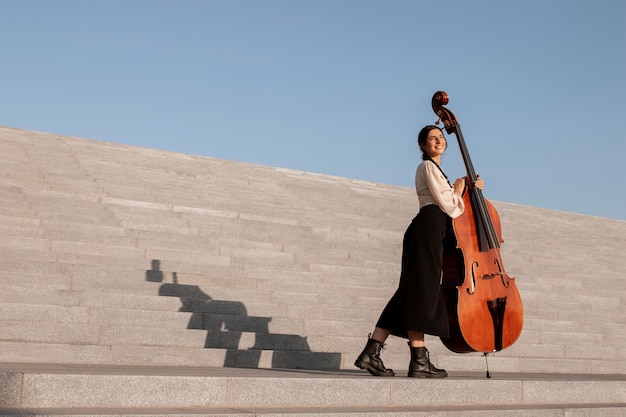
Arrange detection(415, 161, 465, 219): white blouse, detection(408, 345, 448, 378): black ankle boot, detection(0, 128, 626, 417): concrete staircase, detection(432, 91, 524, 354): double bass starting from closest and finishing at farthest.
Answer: detection(0, 128, 626, 417): concrete staircase
detection(432, 91, 524, 354): double bass
detection(415, 161, 465, 219): white blouse
detection(408, 345, 448, 378): black ankle boot

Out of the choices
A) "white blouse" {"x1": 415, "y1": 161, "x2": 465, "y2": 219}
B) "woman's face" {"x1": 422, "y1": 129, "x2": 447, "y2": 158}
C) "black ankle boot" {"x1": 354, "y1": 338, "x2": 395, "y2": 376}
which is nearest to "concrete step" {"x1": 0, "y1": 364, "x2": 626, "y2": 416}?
"black ankle boot" {"x1": 354, "y1": 338, "x2": 395, "y2": 376}

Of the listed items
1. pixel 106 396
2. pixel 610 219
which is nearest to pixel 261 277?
pixel 106 396

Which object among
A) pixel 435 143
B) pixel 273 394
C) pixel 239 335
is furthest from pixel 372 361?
pixel 239 335

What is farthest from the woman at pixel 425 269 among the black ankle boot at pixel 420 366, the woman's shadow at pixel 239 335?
the woman's shadow at pixel 239 335

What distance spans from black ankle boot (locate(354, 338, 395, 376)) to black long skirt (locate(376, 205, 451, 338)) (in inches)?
6.5

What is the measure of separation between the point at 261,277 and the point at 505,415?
390cm

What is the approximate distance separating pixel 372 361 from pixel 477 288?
82cm

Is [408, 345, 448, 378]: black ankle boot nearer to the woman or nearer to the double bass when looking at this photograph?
Result: the woman

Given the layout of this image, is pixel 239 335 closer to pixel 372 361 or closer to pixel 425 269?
pixel 372 361

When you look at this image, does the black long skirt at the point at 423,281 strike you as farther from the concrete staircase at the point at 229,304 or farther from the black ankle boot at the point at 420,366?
the concrete staircase at the point at 229,304

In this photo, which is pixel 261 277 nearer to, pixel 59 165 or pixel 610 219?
pixel 59 165

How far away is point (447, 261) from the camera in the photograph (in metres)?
5.11

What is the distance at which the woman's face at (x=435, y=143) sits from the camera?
17.5 ft

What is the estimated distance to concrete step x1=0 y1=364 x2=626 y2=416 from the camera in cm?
397
